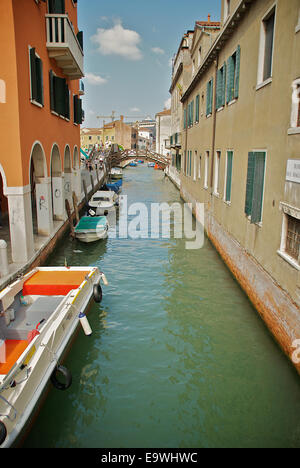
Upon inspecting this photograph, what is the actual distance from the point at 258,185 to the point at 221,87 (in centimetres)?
560

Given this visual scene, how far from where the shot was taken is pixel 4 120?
313 inches

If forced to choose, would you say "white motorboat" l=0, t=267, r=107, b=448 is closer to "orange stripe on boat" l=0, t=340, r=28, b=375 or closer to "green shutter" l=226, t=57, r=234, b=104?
"orange stripe on boat" l=0, t=340, r=28, b=375

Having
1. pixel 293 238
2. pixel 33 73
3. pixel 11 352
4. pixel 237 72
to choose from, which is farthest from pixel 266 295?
pixel 33 73

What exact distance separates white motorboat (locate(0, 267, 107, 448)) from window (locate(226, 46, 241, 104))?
5779 millimetres

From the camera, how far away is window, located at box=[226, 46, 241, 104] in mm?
9156

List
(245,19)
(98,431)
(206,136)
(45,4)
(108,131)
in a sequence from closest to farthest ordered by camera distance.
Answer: (98,431) < (245,19) < (45,4) < (206,136) < (108,131)

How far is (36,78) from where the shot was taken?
31.9 ft

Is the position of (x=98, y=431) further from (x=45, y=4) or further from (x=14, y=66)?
(x=45, y=4)

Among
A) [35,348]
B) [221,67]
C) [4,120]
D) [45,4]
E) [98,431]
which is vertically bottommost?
[98,431]

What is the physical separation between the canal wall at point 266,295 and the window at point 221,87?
4.02 m

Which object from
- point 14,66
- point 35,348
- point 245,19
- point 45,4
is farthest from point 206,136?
point 35,348

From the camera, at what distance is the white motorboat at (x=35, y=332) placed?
4070 mm

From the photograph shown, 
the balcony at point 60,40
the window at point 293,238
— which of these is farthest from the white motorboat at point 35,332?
the balcony at point 60,40

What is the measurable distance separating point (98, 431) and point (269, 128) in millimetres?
5602
